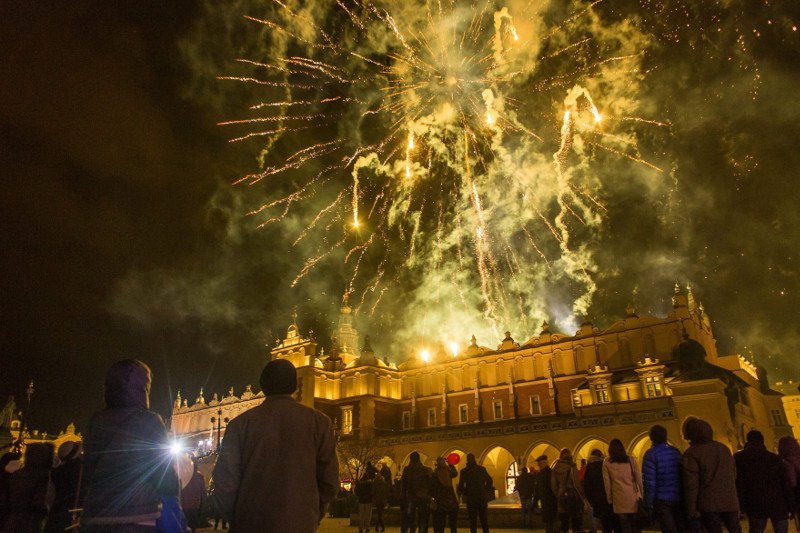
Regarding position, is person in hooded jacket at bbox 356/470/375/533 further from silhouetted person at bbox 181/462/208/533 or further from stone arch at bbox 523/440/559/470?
stone arch at bbox 523/440/559/470

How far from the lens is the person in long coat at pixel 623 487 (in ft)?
22.9

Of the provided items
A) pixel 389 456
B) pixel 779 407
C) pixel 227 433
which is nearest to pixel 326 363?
pixel 389 456

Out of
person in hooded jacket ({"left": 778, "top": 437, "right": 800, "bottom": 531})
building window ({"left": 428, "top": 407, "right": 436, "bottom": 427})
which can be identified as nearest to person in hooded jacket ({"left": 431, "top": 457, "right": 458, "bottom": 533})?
person in hooded jacket ({"left": 778, "top": 437, "right": 800, "bottom": 531})

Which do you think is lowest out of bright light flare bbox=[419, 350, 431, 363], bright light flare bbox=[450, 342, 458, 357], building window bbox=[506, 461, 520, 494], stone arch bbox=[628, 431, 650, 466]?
building window bbox=[506, 461, 520, 494]

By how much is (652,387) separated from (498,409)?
1224 cm

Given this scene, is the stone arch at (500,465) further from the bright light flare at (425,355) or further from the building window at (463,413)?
the bright light flare at (425,355)

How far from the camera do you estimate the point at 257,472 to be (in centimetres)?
335

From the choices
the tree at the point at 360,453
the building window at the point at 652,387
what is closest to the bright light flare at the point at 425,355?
the tree at the point at 360,453

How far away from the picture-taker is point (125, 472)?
3201 millimetres

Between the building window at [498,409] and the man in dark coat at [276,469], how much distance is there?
3956 centimetres

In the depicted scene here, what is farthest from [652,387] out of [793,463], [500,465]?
[793,463]

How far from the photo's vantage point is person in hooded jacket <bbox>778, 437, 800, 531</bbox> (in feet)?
21.8

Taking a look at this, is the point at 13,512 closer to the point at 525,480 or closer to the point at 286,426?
the point at 286,426

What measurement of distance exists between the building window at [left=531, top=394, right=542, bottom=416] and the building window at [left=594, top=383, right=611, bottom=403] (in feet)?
17.3
